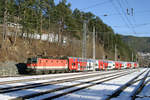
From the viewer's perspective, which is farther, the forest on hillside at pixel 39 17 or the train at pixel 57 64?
the forest on hillside at pixel 39 17

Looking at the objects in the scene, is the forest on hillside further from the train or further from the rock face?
the train

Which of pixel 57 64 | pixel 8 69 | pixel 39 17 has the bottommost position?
pixel 8 69

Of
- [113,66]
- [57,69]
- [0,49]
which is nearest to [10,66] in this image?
[0,49]

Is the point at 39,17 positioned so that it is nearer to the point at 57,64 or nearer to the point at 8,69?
the point at 57,64

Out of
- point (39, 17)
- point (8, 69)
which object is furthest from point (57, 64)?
point (39, 17)

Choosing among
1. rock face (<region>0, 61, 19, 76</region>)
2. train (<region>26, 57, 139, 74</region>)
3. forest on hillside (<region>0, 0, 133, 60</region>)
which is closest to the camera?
rock face (<region>0, 61, 19, 76</region>)

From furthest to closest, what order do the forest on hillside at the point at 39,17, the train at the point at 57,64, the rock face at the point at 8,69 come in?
1. the forest on hillside at the point at 39,17
2. the train at the point at 57,64
3. the rock face at the point at 8,69

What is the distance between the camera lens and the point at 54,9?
56594 millimetres

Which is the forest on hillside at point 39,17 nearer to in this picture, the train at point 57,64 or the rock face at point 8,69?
the rock face at point 8,69

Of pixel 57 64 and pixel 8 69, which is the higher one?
pixel 57 64

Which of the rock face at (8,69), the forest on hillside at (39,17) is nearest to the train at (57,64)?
the rock face at (8,69)

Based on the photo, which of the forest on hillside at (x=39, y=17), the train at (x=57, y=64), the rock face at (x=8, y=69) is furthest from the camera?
the forest on hillside at (x=39, y=17)

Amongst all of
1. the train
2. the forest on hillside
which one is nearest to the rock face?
the train

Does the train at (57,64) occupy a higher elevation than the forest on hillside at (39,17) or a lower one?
lower
